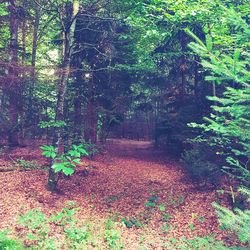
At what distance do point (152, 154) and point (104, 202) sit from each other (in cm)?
1085

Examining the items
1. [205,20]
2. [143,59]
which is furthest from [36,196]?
[143,59]

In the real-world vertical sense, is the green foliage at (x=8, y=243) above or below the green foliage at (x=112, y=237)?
above

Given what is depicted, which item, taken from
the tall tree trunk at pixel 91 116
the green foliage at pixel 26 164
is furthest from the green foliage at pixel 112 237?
the tall tree trunk at pixel 91 116

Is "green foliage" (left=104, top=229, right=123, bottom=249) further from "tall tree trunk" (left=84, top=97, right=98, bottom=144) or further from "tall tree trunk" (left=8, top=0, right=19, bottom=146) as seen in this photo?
"tall tree trunk" (left=84, top=97, right=98, bottom=144)

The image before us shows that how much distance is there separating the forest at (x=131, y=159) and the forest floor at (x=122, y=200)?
1.8 inches

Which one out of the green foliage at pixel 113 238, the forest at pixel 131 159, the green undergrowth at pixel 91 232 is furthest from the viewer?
the green foliage at pixel 113 238

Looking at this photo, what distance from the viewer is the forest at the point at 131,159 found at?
228 inches

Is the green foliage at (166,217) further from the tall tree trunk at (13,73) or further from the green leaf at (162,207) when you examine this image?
the tall tree trunk at (13,73)

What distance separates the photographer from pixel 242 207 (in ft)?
29.1

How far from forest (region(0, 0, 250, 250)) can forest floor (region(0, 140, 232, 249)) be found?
47 millimetres

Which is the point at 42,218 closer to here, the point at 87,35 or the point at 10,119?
the point at 10,119

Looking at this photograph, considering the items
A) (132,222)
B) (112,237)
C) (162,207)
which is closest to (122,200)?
(132,222)

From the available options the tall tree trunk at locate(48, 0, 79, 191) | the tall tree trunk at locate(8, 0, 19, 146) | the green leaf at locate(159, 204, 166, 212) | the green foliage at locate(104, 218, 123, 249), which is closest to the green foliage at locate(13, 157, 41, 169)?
the tall tree trunk at locate(8, 0, 19, 146)

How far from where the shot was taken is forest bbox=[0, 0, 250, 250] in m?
5.80
